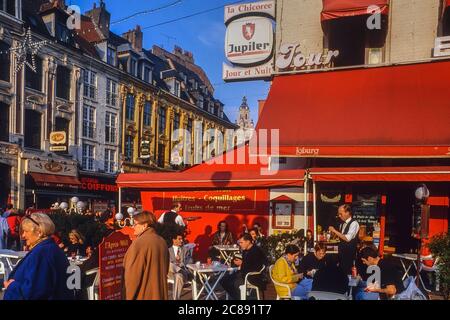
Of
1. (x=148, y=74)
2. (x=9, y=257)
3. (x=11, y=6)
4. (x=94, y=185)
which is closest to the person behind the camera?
(x=9, y=257)

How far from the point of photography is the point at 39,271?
3.12 metres

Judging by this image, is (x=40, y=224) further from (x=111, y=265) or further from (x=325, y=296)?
(x=325, y=296)

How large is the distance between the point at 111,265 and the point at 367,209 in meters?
6.28

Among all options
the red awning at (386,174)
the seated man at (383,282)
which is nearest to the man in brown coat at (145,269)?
the seated man at (383,282)

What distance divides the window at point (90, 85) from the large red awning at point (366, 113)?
1232 centimetres

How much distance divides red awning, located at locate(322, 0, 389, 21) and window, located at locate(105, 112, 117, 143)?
538 inches

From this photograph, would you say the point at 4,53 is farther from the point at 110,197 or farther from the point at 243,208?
the point at 243,208

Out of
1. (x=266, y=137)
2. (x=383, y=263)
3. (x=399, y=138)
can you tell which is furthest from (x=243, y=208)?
(x=383, y=263)

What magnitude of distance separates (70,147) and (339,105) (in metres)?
13.6

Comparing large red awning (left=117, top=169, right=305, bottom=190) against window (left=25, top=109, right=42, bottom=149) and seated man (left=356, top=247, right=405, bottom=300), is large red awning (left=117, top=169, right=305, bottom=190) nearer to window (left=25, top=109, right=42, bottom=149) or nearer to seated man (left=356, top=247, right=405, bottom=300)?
seated man (left=356, top=247, right=405, bottom=300)

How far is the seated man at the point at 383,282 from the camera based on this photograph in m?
4.36

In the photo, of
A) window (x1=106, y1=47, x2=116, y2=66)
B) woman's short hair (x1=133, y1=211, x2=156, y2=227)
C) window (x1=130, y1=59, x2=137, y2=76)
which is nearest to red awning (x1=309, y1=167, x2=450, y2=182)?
woman's short hair (x1=133, y1=211, x2=156, y2=227)

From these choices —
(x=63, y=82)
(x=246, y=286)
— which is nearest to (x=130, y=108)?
(x=63, y=82)

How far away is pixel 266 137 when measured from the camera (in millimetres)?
7941
